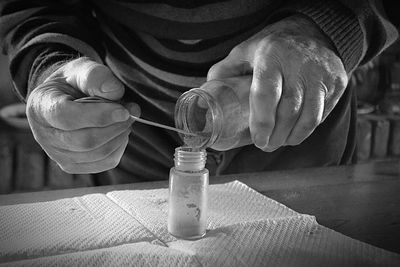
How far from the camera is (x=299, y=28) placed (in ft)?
2.11

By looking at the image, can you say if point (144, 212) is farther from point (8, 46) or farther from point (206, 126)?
point (8, 46)

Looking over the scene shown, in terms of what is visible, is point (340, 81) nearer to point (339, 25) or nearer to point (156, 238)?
point (339, 25)

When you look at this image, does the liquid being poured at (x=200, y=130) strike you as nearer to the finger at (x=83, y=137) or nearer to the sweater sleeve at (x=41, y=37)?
the finger at (x=83, y=137)

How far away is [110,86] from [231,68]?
147mm

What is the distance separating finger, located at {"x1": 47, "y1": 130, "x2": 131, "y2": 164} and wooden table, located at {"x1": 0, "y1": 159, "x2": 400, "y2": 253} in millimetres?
114

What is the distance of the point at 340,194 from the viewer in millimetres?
791

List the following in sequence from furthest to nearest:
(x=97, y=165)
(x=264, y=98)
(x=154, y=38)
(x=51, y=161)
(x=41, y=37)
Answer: (x=51, y=161), (x=154, y=38), (x=41, y=37), (x=97, y=165), (x=264, y=98)

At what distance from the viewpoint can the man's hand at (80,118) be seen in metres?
0.57

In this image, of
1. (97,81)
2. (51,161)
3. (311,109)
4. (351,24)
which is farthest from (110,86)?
(51,161)

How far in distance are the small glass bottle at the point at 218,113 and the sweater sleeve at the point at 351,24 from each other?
15cm

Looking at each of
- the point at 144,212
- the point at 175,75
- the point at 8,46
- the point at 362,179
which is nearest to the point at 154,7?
the point at 175,75

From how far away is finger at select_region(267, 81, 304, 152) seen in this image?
0.56 m

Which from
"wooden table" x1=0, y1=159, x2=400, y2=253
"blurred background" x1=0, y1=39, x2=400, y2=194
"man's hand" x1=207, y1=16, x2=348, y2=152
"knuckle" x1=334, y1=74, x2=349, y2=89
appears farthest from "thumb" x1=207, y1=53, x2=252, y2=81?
"blurred background" x1=0, y1=39, x2=400, y2=194

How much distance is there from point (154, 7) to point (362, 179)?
46cm
